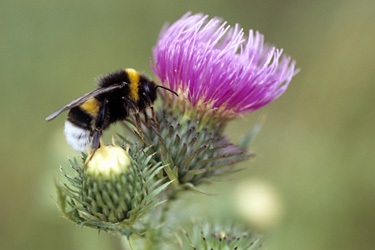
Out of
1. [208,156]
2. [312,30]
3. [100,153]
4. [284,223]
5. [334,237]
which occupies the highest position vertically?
[100,153]

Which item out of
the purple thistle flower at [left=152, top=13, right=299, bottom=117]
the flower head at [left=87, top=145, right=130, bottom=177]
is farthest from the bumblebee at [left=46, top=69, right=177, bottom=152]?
the purple thistle flower at [left=152, top=13, right=299, bottom=117]

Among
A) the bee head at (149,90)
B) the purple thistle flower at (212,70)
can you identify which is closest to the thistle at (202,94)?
the purple thistle flower at (212,70)

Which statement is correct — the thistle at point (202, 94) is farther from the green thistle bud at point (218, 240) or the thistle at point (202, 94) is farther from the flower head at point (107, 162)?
the green thistle bud at point (218, 240)

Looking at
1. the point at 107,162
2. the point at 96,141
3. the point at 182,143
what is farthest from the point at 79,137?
the point at 182,143

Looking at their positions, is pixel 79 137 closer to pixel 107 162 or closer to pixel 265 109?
pixel 107 162

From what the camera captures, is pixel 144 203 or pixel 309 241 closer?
pixel 144 203

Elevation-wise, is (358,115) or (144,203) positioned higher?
(144,203)

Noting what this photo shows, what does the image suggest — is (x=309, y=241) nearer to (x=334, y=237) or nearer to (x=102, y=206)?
(x=334, y=237)

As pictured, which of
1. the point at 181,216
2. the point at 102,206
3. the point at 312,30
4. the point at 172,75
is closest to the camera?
the point at 102,206

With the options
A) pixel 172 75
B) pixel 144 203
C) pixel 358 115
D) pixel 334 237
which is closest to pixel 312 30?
pixel 358 115
